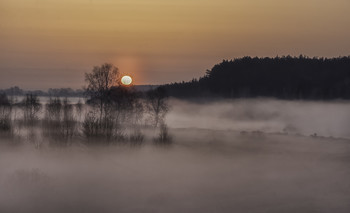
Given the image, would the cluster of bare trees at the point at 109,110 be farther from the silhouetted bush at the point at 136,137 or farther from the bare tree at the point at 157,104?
the bare tree at the point at 157,104

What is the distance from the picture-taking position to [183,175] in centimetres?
11175

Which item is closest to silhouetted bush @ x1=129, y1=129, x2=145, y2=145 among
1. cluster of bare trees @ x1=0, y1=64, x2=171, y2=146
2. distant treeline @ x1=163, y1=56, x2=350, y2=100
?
cluster of bare trees @ x1=0, y1=64, x2=171, y2=146

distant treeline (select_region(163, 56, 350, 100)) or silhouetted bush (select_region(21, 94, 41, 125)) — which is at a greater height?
distant treeline (select_region(163, 56, 350, 100))

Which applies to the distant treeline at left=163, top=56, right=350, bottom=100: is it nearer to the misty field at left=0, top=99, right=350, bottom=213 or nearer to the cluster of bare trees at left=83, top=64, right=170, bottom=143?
the misty field at left=0, top=99, right=350, bottom=213

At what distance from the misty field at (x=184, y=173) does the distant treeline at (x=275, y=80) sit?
12.3 metres

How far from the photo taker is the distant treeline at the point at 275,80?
150 m

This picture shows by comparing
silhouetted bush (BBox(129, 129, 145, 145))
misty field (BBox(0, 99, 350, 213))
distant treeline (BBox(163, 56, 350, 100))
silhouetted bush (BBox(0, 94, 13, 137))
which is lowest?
misty field (BBox(0, 99, 350, 213))

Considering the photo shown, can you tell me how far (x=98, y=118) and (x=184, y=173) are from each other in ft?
171

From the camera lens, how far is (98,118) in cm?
6325

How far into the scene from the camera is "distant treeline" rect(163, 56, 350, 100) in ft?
493

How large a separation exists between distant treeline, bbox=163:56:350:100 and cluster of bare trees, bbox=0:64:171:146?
64749 mm

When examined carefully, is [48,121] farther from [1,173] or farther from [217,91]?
[217,91]

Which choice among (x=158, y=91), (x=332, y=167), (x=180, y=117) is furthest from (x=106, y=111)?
(x=180, y=117)

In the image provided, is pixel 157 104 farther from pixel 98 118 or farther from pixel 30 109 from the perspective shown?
pixel 98 118
